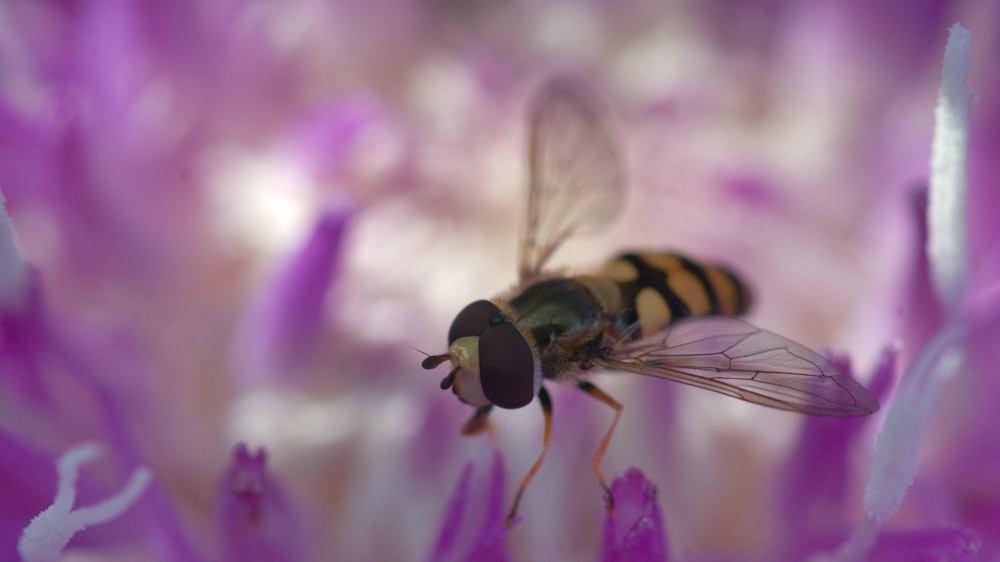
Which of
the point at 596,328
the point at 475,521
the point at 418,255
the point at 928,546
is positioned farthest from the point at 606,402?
the point at 418,255

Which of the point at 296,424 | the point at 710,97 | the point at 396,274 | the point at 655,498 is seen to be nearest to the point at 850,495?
the point at 655,498

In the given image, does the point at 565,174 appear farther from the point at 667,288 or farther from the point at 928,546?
the point at 928,546

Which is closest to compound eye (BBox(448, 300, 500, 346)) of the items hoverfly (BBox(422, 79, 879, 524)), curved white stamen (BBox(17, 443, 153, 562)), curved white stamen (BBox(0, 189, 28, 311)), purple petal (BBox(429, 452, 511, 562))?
hoverfly (BBox(422, 79, 879, 524))

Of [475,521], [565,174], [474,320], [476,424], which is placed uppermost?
[565,174]

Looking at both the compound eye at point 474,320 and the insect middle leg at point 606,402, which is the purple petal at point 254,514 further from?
the insect middle leg at point 606,402

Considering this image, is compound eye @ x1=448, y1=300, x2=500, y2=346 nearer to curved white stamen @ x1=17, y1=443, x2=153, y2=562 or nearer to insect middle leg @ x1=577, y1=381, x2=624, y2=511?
insect middle leg @ x1=577, y1=381, x2=624, y2=511

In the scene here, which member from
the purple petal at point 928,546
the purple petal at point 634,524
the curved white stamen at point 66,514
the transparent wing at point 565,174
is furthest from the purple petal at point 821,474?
the curved white stamen at point 66,514

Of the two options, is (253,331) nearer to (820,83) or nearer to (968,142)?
(968,142)
